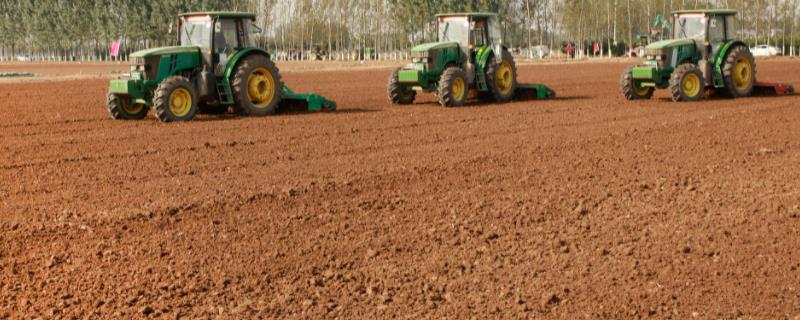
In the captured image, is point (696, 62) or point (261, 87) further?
point (696, 62)

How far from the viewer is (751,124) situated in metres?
Answer: 15.6

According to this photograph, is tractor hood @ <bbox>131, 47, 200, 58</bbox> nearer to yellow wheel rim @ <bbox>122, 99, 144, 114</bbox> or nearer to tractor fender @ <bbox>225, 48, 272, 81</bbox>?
tractor fender @ <bbox>225, 48, 272, 81</bbox>

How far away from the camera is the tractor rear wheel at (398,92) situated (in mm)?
20203

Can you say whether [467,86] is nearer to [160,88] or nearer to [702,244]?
[160,88]

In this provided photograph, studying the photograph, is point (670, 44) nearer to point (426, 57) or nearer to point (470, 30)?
point (470, 30)

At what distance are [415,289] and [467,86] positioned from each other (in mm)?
13614

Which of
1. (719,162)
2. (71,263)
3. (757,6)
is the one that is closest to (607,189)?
(719,162)

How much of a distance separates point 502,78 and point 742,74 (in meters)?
4.97

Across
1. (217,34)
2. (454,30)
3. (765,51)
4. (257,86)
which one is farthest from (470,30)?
(765,51)

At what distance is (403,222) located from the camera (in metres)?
8.26

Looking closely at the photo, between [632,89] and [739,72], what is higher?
[739,72]

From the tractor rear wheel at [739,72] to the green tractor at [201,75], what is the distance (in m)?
9.00

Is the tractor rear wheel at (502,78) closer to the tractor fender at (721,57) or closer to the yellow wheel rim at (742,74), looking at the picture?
the tractor fender at (721,57)

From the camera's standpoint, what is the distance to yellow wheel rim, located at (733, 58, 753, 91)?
20.5 meters
